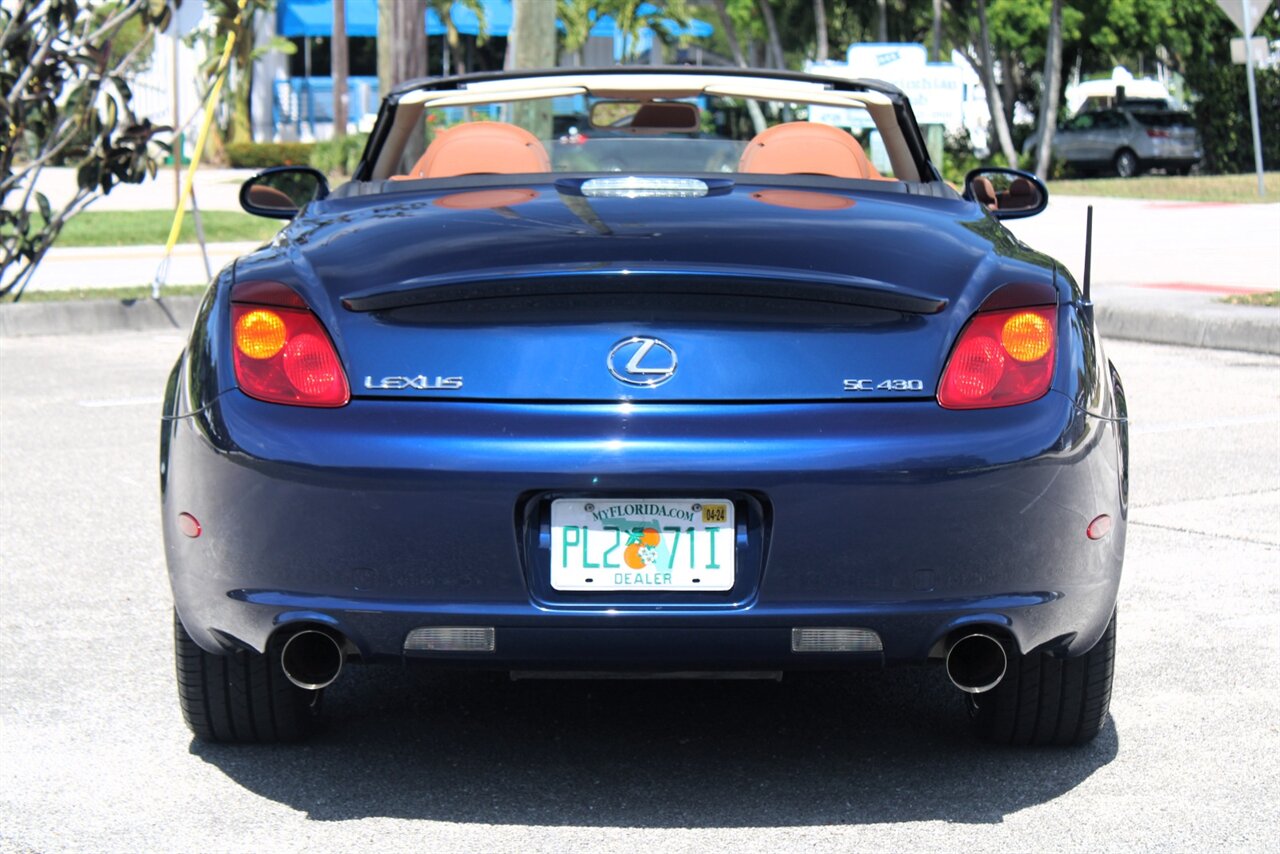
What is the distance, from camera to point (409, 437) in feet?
11.4

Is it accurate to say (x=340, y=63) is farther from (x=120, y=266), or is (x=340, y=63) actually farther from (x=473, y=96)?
(x=473, y=96)

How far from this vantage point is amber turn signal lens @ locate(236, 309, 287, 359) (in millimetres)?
3619

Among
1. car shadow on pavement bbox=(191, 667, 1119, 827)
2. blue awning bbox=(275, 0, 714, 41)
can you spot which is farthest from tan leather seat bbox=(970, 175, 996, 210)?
blue awning bbox=(275, 0, 714, 41)

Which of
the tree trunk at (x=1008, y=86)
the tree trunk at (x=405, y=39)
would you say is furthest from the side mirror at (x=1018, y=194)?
the tree trunk at (x=1008, y=86)

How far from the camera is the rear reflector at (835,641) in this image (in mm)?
3531

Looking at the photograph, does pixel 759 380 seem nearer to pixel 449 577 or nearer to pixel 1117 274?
pixel 449 577

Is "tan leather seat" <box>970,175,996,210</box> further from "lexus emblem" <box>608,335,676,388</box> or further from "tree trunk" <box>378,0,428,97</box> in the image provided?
"tree trunk" <box>378,0,428,97</box>

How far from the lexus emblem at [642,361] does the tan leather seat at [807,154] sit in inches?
51.5

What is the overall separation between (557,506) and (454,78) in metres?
2.19

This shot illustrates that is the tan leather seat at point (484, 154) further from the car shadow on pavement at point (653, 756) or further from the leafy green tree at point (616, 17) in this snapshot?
the leafy green tree at point (616, 17)

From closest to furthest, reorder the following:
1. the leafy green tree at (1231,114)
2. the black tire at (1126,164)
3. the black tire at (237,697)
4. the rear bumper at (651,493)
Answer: the rear bumper at (651,493)
the black tire at (237,697)
the black tire at (1126,164)
the leafy green tree at (1231,114)

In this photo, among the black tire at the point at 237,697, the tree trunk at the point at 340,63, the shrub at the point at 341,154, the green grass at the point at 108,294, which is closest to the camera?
the black tire at the point at 237,697

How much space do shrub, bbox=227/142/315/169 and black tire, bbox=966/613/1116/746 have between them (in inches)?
1637

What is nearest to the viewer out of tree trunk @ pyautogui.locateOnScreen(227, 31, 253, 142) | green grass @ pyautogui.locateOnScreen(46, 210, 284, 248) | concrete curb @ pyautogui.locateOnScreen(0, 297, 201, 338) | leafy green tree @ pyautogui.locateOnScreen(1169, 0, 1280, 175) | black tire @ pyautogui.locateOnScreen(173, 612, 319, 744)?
black tire @ pyautogui.locateOnScreen(173, 612, 319, 744)
